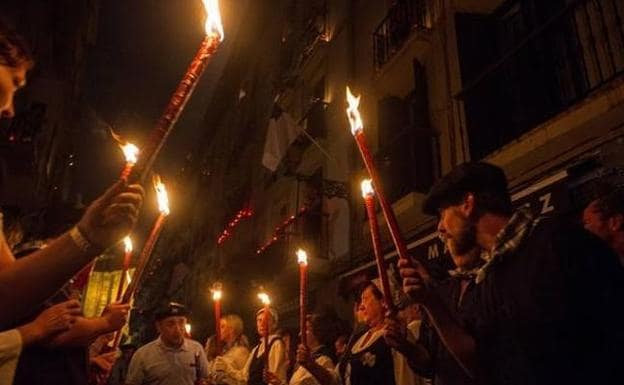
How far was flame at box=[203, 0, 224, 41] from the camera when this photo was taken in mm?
1911

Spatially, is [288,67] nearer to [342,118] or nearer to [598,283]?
[342,118]

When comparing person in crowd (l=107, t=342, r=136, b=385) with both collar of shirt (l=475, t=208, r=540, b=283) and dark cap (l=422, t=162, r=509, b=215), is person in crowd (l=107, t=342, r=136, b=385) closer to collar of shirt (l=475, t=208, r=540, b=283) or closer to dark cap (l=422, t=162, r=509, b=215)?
dark cap (l=422, t=162, r=509, b=215)

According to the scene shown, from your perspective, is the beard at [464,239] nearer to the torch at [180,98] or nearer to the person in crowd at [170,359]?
the torch at [180,98]

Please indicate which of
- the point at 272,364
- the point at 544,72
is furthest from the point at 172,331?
the point at 544,72

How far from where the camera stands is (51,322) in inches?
91.3

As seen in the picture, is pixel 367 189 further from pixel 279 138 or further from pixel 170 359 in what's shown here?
pixel 279 138

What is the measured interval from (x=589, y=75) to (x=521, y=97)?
134 centimetres

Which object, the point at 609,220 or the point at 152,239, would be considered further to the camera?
the point at 609,220

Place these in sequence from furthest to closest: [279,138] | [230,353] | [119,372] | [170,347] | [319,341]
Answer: [279,138] → [119,372] → [230,353] → [170,347] → [319,341]

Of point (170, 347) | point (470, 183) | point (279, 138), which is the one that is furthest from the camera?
point (279, 138)

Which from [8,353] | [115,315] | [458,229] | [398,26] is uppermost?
[398,26]

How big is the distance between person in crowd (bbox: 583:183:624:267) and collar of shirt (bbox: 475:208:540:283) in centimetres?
155

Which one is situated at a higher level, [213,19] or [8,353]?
[213,19]

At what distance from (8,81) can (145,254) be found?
1.23 meters
